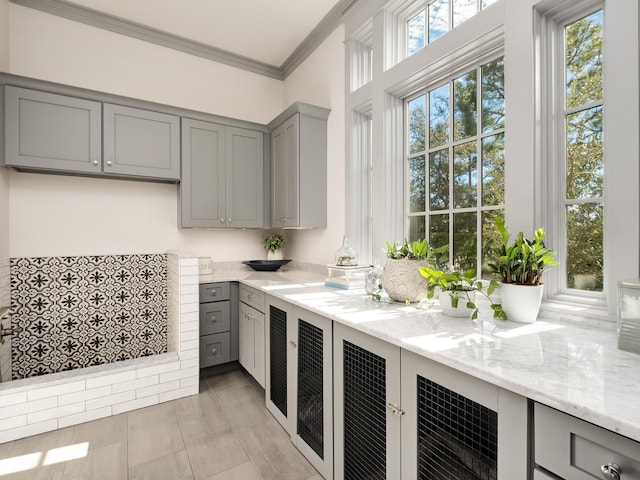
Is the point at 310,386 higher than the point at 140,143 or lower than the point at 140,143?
lower

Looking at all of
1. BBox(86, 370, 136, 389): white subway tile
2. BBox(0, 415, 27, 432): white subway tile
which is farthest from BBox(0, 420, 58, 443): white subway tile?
BBox(86, 370, 136, 389): white subway tile

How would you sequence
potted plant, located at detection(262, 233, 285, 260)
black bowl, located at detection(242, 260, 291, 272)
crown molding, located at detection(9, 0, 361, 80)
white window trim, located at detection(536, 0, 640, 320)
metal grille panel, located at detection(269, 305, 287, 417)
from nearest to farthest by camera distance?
white window trim, located at detection(536, 0, 640, 320) → metal grille panel, located at detection(269, 305, 287, 417) → crown molding, located at detection(9, 0, 361, 80) → black bowl, located at detection(242, 260, 291, 272) → potted plant, located at detection(262, 233, 285, 260)

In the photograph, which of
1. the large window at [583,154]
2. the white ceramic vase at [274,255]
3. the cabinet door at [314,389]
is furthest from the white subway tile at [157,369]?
the large window at [583,154]

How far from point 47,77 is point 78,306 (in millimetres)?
1922

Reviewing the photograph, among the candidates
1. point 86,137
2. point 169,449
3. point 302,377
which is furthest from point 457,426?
point 86,137

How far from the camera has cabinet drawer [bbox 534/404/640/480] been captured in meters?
0.65

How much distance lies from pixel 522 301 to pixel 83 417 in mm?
2697

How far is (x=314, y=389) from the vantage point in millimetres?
1704

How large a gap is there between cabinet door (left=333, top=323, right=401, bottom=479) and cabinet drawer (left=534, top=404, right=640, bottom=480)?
0.47 m

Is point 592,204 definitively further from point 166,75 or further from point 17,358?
point 17,358

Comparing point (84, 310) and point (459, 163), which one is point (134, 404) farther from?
point (459, 163)

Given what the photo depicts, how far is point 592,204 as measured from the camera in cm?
134

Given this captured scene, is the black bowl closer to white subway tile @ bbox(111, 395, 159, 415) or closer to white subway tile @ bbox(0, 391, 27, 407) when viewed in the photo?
white subway tile @ bbox(111, 395, 159, 415)

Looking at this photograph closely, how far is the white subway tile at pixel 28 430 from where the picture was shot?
6.33ft
